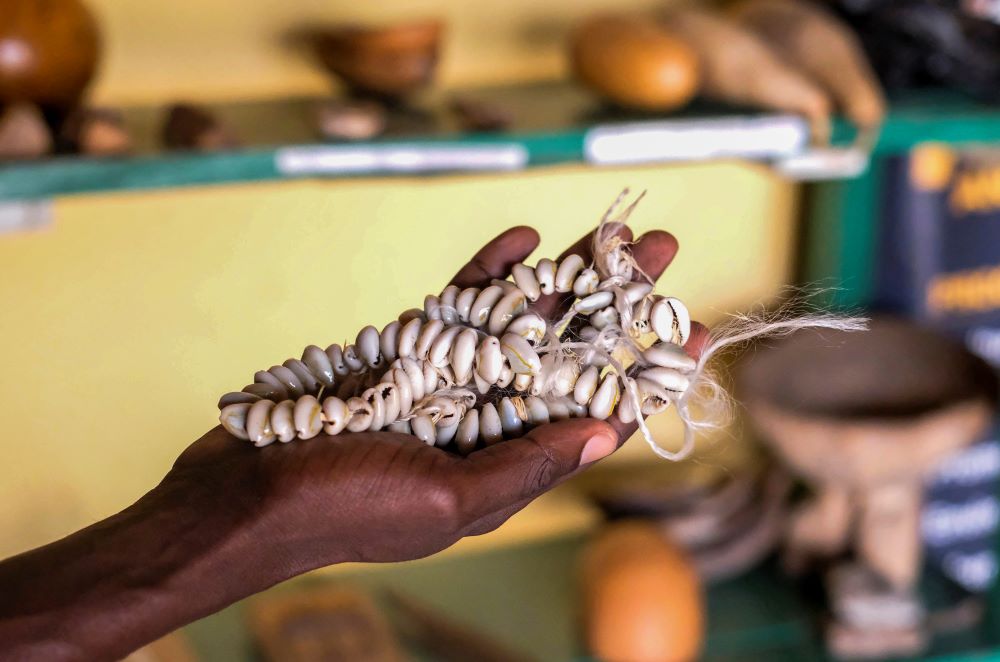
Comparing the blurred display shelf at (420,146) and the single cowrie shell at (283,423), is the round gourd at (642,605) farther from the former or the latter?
the single cowrie shell at (283,423)

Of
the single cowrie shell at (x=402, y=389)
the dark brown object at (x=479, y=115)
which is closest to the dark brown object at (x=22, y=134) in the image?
the dark brown object at (x=479, y=115)

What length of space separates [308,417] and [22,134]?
343 millimetres

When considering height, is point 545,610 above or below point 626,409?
→ below

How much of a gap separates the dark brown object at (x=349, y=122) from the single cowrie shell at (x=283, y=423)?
1.15 ft

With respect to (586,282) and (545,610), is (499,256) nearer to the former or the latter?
(586,282)

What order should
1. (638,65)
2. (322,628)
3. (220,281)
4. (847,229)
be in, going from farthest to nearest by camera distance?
(847,229), (322,628), (638,65), (220,281)

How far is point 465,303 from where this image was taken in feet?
1.19

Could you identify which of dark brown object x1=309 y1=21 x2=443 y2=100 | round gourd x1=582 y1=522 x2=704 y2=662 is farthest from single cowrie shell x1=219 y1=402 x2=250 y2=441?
round gourd x1=582 y1=522 x2=704 y2=662

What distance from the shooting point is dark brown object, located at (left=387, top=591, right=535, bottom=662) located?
83 cm

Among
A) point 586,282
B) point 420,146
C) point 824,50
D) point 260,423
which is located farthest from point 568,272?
point 824,50

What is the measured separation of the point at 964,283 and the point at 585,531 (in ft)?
1.30

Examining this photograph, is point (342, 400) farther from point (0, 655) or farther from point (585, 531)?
point (585, 531)

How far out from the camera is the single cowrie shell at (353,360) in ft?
1.18

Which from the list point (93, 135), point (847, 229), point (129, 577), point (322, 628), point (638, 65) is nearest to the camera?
point (129, 577)
